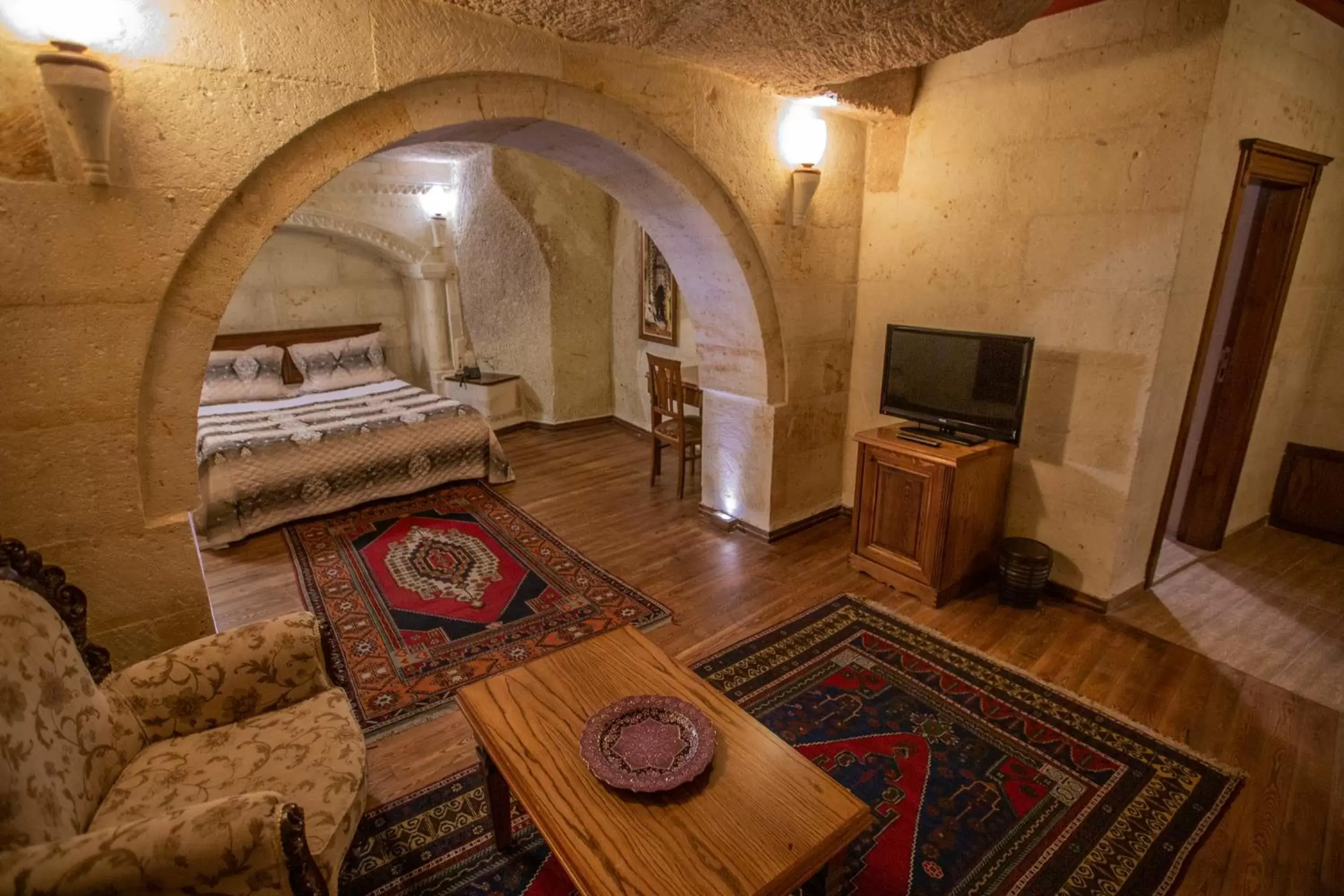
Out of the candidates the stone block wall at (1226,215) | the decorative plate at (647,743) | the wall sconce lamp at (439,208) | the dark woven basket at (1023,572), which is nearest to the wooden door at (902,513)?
the dark woven basket at (1023,572)

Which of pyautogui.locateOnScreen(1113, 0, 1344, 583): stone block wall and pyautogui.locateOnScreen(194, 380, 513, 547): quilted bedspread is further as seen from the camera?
pyautogui.locateOnScreen(194, 380, 513, 547): quilted bedspread

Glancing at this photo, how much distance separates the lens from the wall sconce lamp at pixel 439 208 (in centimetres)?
617

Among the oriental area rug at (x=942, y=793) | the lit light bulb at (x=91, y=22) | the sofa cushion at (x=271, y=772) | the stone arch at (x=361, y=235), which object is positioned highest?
the lit light bulb at (x=91, y=22)

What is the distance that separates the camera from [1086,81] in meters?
2.69

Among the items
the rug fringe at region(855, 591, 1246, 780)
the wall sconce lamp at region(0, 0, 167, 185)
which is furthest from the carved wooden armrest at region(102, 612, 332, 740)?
the rug fringe at region(855, 591, 1246, 780)

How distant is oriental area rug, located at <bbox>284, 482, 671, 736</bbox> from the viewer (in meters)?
2.50

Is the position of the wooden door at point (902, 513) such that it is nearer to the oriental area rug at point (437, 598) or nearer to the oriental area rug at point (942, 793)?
the oriental area rug at point (942, 793)

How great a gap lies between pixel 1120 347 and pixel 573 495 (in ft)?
10.4

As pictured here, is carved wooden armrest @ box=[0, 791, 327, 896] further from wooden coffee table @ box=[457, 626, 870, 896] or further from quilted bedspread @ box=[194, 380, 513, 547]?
quilted bedspread @ box=[194, 380, 513, 547]

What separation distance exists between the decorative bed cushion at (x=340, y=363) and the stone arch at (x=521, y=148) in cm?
344

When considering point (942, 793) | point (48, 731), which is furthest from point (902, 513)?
point (48, 731)

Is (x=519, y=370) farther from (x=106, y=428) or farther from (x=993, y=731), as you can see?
(x=993, y=731)

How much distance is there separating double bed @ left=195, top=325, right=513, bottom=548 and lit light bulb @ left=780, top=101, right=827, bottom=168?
2.73m

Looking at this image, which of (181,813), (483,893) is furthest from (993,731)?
(181,813)
